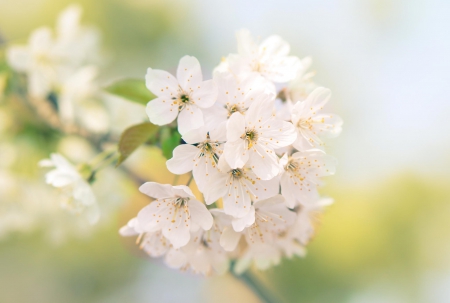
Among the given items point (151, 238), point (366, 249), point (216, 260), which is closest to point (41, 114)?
point (151, 238)

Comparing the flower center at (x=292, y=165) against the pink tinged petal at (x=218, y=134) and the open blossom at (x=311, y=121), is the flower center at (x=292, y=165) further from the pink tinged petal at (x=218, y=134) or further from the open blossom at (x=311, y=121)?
the pink tinged petal at (x=218, y=134)

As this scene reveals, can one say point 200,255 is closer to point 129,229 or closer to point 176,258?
point 176,258

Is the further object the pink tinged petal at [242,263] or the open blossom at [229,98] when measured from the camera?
the pink tinged petal at [242,263]

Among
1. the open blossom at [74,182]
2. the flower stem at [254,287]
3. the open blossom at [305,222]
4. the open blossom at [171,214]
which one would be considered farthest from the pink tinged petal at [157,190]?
the flower stem at [254,287]

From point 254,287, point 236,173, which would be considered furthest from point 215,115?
point 254,287

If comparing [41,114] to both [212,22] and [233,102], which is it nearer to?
[233,102]
